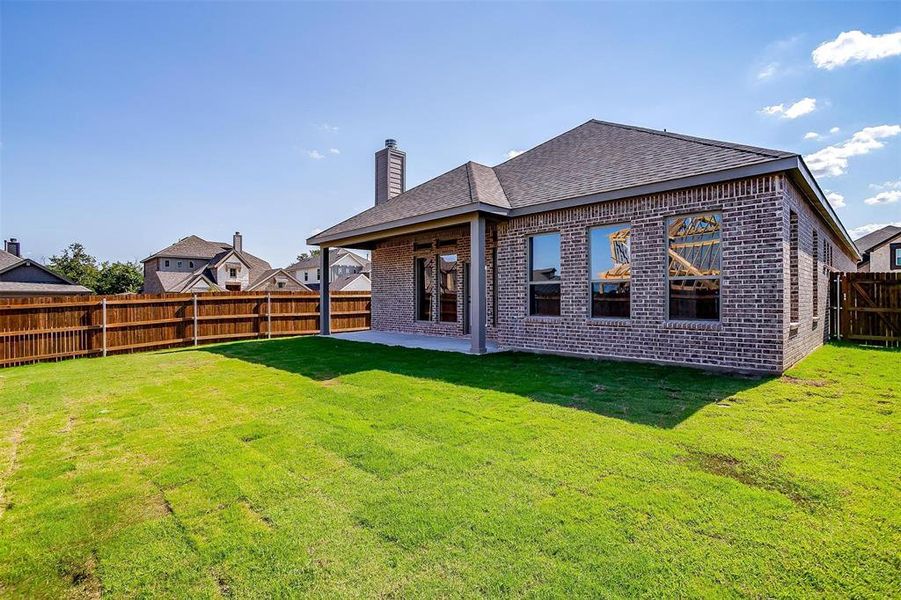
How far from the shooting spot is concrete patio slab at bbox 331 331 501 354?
1035 centimetres

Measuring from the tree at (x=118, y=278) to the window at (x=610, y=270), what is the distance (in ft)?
190

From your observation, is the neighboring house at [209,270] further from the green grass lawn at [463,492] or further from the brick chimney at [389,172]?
the green grass lawn at [463,492]

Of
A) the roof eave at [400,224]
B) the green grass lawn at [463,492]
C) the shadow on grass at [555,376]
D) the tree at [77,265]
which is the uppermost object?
the tree at [77,265]

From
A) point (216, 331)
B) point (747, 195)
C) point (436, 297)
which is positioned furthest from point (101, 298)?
point (747, 195)

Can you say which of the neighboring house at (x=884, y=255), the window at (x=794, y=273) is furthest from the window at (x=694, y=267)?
the neighboring house at (x=884, y=255)

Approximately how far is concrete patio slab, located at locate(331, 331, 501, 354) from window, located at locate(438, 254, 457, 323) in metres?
0.69

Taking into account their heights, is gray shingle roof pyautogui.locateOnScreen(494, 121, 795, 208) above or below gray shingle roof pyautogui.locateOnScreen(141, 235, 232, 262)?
below

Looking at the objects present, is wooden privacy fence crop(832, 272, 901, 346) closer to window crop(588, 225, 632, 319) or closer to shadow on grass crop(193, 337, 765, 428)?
shadow on grass crop(193, 337, 765, 428)

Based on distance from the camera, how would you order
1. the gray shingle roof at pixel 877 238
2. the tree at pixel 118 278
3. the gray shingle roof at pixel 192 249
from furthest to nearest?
the tree at pixel 118 278
the gray shingle roof at pixel 192 249
the gray shingle roof at pixel 877 238

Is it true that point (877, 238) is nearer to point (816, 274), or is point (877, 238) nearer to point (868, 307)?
point (868, 307)

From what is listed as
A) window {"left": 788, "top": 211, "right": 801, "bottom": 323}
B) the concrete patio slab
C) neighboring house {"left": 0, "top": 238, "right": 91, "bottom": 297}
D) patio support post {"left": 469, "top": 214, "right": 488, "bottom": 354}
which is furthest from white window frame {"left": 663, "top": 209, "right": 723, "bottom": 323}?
neighboring house {"left": 0, "top": 238, "right": 91, "bottom": 297}

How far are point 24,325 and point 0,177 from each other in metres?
10.5

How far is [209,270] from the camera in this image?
37438 millimetres

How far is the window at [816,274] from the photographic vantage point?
9703mm
